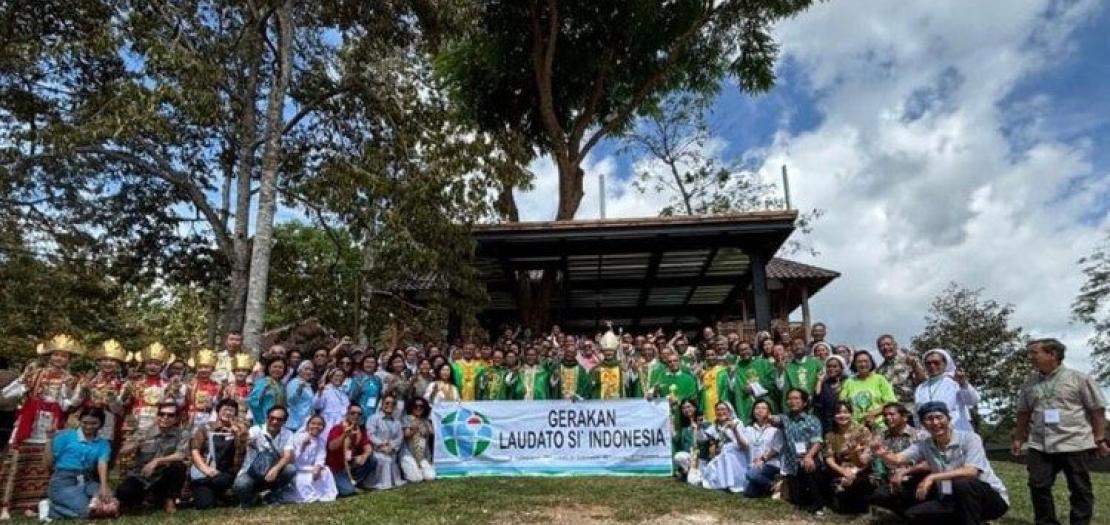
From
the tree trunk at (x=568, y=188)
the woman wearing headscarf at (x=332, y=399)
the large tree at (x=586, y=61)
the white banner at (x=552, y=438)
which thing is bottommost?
the white banner at (x=552, y=438)

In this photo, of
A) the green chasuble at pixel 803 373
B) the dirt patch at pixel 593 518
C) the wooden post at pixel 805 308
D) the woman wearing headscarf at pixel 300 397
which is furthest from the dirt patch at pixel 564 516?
the wooden post at pixel 805 308

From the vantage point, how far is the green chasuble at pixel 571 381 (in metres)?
9.52

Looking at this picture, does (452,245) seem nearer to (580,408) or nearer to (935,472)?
(580,408)

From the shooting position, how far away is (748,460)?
316 inches

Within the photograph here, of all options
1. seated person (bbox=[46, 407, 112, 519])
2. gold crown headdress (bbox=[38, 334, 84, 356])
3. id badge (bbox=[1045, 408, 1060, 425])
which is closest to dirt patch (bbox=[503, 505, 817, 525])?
id badge (bbox=[1045, 408, 1060, 425])

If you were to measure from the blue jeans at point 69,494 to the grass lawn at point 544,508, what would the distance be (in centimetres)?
48

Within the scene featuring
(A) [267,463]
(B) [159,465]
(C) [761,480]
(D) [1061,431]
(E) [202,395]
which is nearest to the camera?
(D) [1061,431]

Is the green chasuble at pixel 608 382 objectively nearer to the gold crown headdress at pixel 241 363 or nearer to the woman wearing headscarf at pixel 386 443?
the woman wearing headscarf at pixel 386 443

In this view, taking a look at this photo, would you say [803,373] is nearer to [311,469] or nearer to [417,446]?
[417,446]

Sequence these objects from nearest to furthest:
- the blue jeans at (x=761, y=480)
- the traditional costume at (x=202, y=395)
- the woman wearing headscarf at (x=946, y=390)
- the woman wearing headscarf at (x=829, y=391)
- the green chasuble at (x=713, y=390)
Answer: the woman wearing headscarf at (x=946, y=390), the blue jeans at (x=761, y=480), the woman wearing headscarf at (x=829, y=391), the traditional costume at (x=202, y=395), the green chasuble at (x=713, y=390)

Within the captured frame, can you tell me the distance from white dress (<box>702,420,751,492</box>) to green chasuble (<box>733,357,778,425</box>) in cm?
96

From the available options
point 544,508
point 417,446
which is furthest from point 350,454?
point 544,508

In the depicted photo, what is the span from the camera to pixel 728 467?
8023mm

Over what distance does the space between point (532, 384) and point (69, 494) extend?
522 centimetres
